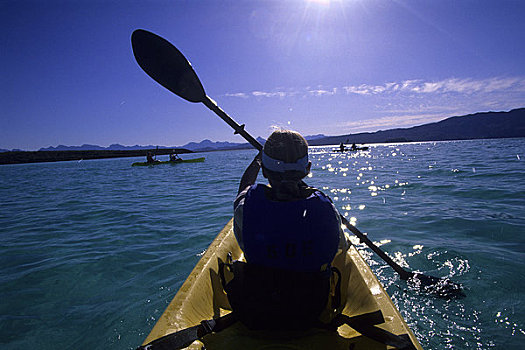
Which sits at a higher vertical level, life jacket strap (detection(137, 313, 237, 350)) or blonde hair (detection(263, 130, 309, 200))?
blonde hair (detection(263, 130, 309, 200))

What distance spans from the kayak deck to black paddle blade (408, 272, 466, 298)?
1.55 meters

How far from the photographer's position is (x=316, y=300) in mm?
1747

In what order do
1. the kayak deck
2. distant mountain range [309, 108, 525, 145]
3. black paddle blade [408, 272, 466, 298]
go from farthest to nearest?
distant mountain range [309, 108, 525, 145] → black paddle blade [408, 272, 466, 298] → the kayak deck

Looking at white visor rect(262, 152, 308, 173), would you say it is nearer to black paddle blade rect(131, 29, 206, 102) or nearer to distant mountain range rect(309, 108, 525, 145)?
black paddle blade rect(131, 29, 206, 102)

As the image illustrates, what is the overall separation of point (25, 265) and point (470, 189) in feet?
45.5

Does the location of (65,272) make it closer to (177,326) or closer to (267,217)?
(177,326)

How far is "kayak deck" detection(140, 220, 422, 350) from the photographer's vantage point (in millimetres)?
1950

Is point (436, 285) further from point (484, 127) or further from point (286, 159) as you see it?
point (484, 127)

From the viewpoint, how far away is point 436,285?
386 centimetres

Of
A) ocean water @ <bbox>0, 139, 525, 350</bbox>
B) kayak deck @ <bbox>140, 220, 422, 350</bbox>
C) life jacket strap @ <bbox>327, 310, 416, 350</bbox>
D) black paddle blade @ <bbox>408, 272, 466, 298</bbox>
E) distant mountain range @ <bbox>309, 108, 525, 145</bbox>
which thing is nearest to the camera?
life jacket strap @ <bbox>327, 310, 416, 350</bbox>

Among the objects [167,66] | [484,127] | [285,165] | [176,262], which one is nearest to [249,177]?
[285,165]

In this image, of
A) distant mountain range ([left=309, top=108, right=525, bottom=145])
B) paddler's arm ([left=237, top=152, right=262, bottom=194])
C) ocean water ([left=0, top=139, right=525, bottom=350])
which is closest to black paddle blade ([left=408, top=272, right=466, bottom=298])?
ocean water ([left=0, top=139, right=525, bottom=350])

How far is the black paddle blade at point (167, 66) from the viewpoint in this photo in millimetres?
4066

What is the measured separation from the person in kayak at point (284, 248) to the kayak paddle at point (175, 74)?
85.7 inches
